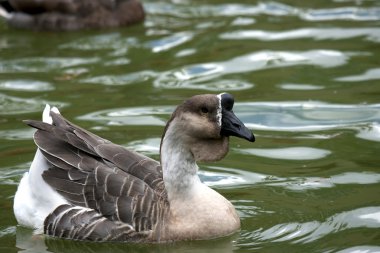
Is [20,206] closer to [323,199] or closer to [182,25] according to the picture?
[323,199]

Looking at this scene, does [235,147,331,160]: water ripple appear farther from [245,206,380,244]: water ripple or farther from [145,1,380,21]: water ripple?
[145,1,380,21]: water ripple

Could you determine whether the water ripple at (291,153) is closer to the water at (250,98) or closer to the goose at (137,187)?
the water at (250,98)

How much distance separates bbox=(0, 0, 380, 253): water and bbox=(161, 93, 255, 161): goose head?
0.75 metres

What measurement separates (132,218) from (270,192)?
1601 millimetres

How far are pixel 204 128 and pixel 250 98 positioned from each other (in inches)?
166

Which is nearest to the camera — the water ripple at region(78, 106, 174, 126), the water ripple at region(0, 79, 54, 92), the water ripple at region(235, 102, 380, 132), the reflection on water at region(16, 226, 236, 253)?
the reflection on water at region(16, 226, 236, 253)

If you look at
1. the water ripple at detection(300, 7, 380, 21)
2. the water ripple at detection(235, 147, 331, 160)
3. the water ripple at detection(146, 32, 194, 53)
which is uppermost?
the water ripple at detection(300, 7, 380, 21)

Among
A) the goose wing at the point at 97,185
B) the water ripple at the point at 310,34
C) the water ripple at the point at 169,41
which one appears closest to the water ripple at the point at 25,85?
the water ripple at the point at 169,41

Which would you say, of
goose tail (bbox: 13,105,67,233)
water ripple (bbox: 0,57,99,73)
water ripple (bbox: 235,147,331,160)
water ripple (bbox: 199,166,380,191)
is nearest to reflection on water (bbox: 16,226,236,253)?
goose tail (bbox: 13,105,67,233)

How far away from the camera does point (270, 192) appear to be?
8.50 m

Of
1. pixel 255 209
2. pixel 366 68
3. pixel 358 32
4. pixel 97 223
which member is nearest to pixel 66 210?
pixel 97 223

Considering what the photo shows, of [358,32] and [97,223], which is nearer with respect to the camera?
[97,223]

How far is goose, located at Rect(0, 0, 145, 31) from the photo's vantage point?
49.5 ft

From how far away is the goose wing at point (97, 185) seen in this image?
292 inches
